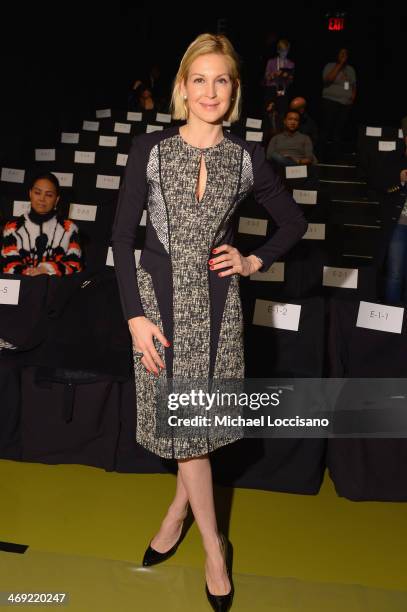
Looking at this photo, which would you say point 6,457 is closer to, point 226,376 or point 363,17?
point 226,376

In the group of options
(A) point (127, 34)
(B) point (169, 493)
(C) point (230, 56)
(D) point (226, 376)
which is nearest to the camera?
(C) point (230, 56)

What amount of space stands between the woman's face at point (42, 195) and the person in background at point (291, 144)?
257cm

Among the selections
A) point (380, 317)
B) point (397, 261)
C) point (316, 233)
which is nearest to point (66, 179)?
point (316, 233)

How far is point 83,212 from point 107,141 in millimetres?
1367

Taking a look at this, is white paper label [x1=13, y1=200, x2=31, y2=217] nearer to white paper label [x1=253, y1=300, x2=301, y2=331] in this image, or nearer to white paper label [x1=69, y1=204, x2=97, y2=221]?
white paper label [x1=69, y1=204, x2=97, y2=221]

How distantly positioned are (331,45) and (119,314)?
8.25 meters

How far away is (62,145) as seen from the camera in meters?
5.34

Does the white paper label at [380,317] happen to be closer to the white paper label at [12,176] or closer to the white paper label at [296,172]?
the white paper label at [296,172]

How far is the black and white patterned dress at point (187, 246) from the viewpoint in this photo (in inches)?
53.7

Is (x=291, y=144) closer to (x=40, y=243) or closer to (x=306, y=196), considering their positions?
(x=306, y=196)

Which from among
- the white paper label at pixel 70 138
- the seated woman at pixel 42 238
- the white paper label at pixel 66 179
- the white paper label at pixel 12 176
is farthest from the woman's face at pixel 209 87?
the white paper label at pixel 70 138

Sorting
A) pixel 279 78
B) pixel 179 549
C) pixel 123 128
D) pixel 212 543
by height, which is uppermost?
pixel 279 78

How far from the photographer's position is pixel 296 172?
3.96 m

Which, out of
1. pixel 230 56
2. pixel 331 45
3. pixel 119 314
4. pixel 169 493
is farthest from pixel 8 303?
pixel 331 45
